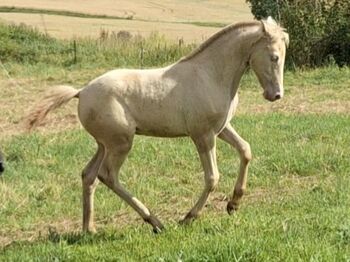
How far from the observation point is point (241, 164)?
7637 millimetres

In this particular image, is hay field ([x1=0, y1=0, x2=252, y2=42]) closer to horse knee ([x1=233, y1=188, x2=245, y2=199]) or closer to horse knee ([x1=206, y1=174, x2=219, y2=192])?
horse knee ([x1=233, y1=188, x2=245, y2=199])

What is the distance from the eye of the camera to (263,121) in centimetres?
1306

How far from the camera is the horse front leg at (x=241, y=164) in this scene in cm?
748

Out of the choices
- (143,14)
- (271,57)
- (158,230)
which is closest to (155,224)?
(158,230)

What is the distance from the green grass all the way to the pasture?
0.01 meters

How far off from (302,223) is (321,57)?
627 inches

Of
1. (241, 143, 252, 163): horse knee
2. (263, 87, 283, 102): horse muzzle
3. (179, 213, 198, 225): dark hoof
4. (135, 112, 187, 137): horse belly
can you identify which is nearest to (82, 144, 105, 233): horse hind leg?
(135, 112, 187, 137): horse belly

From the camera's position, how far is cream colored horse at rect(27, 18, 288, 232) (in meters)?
7.04

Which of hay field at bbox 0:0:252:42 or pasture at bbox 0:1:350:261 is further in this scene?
hay field at bbox 0:0:252:42

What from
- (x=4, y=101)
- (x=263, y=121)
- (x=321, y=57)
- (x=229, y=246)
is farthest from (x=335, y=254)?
(x=321, y=57)

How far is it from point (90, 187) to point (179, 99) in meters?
1.25

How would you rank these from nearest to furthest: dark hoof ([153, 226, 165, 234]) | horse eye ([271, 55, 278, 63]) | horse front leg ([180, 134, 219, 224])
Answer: dark hoof ([153, 226, 165, 234]) → horse eye ([271, 55, 278, 63]) → horse front leg ([180, 134, 219, 224])

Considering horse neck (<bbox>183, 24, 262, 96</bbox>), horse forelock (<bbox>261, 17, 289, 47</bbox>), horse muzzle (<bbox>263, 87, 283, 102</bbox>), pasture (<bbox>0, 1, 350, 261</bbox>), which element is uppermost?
horse forelock (<bbox>261, 17, 289, 47</bbox>)

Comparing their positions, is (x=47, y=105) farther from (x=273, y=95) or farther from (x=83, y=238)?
(x=273, y=95)
